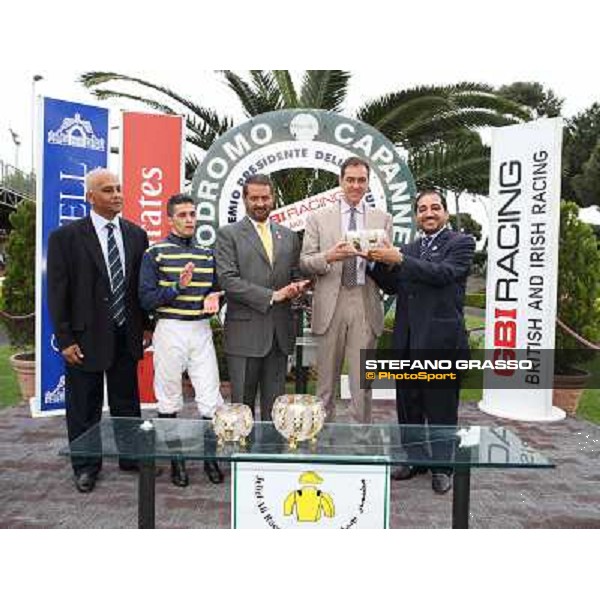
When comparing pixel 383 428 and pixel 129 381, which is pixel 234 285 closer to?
pixel 129 381

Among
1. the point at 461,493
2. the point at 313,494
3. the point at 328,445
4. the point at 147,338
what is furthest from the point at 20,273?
the point at 461,493

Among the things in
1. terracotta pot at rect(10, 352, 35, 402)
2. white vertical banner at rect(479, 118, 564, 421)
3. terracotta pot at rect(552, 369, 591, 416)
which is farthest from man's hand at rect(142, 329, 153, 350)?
terracotta pot at rect(552, 369, 591, 416)

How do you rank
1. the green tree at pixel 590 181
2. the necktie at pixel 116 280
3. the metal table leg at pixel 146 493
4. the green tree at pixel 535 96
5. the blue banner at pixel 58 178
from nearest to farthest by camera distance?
1. the metal table leg at pixel 146 493
2. the necktie at pixel 116 280
3. the blue banner at pixel 58 178
4. the green tree at pixel 590 181
5. the green tree at pixel 535 96

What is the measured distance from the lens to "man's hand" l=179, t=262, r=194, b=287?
3.40 meters

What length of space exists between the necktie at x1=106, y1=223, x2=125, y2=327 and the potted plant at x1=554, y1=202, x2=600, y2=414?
13.2 feet

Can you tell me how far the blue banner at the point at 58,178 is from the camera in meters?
4.60

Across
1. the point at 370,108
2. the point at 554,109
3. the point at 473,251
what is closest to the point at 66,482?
the point at 473,251

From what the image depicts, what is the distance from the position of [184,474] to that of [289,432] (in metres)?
1.37

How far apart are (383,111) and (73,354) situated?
19.0ft

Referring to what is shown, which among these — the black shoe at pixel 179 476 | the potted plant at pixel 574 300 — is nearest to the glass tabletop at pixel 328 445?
the black shoe at pixel 179 476

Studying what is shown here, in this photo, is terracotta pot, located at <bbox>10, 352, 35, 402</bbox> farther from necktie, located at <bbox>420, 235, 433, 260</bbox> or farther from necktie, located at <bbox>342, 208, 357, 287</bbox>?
necktie, located at <bbox>420, 235, 433, 260</bbox>

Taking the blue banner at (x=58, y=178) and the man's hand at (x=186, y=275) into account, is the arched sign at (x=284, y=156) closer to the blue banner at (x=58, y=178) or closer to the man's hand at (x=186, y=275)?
the blue banner at (x=58, y=178)

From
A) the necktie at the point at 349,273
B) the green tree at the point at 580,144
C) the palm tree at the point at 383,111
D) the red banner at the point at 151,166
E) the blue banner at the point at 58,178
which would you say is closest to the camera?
the necktie at the point at 349,273

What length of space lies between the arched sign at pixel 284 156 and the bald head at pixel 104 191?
1.47 metres
